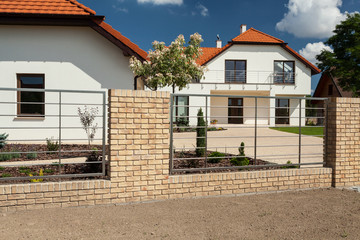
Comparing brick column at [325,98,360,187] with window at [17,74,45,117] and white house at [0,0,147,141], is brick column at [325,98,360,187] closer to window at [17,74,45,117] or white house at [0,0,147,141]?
white house at [0,0,147,141]

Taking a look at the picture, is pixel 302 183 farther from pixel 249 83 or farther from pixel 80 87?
pixel 249 83

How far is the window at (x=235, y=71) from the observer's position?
24.4 metres

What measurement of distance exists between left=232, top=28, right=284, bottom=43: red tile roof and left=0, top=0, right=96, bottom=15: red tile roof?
15450 mm

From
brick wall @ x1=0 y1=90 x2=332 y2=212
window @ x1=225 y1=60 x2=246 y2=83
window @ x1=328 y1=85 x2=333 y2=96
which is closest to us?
brick wall @ x1=0 y1=90 x2=332 y2=212

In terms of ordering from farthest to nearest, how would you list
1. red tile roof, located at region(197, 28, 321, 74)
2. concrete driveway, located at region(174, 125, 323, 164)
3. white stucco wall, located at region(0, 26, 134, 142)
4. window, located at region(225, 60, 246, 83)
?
window, located at region(225, 60, 246, 83)
red tile roof, located at region(197, 28, 321, 74)
white stucco wall, located at region(0, 26, 134, 142)
concrete driveway, located at region(174, 125, 323, 164)

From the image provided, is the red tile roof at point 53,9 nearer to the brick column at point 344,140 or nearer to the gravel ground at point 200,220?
the brick column at point 344,140

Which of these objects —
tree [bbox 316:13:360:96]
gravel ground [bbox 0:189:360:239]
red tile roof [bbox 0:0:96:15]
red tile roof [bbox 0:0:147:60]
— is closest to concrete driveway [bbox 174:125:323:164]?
gravel ground [bbox 0:189:360:239]

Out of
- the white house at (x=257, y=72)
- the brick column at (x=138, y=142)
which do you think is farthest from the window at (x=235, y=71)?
the brick column at (x=138, y=142)

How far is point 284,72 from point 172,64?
1809cm

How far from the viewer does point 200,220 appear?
3650 mm

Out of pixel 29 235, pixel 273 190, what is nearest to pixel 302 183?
pixel 273 190

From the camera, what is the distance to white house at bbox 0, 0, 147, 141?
10.9 m

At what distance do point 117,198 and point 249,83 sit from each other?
21030 millimetres

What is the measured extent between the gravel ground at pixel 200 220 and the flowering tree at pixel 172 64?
19.5ft
